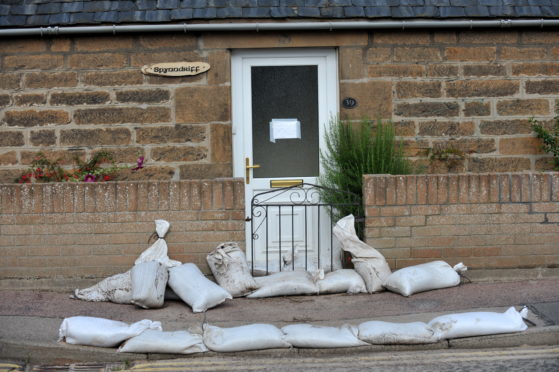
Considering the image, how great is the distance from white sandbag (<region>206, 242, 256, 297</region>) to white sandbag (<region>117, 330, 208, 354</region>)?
1519 millimetres

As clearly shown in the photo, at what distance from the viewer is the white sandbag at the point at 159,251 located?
7070 mm

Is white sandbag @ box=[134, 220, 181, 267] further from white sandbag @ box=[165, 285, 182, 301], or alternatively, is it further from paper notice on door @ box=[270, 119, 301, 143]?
paper notice on door @ box=[270, 119, 301, 143]

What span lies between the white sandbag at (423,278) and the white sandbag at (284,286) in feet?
2.41

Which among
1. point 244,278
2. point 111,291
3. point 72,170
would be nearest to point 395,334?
point 244,278

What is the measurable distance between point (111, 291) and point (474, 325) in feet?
10.7

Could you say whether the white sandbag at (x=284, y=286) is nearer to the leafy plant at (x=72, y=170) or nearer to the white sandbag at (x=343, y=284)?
the white sandbag at (x=343, y=284)

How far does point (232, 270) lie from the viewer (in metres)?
6.95

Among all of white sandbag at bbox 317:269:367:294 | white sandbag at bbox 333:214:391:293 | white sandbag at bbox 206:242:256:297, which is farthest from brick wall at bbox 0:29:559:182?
white sandbag at bbox 317:269:367:294

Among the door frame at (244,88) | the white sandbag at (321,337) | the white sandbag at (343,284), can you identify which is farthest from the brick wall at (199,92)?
the white sandbag at (321,337)

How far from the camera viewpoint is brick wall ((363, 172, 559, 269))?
7277 millimetres

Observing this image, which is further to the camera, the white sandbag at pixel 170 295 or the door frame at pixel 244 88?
the door frame at pixel 244 88

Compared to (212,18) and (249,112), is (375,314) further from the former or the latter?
(212,18)

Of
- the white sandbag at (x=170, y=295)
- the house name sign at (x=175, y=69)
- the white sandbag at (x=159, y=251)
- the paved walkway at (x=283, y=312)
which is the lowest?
the paved walkway at (x=283, y=312)

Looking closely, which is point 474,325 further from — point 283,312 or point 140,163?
point 140,163
